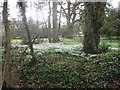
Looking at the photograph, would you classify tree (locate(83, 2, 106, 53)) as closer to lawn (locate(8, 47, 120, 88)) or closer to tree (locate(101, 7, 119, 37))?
tree (locate(101, 7, 119, 37))

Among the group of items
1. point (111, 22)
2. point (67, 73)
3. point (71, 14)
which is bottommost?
point (67, 73)

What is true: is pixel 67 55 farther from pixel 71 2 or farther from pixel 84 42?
pixel 71 2

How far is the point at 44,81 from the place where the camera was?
261cm

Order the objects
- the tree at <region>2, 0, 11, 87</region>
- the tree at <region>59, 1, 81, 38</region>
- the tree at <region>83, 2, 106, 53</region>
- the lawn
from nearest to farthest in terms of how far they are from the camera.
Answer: the tree at <region>2, 0, 11, 87</region> → the lawn → the tree at <region>83, 2, 106, 53</region> → the tree at <region>59, 1, 81, 38</region>

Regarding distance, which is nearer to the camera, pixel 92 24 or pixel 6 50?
pixel 6 50

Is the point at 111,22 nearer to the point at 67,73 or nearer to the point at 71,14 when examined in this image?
the point at 71,14

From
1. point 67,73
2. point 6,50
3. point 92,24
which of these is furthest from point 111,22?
point 6,50

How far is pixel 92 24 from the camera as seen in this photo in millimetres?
4188

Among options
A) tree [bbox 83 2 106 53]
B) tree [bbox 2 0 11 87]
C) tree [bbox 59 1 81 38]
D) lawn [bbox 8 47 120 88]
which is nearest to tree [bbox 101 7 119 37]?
tree [bbox 83 2 106 53]

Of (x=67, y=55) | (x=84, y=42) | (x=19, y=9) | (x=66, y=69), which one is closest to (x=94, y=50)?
(x=84, y=42)

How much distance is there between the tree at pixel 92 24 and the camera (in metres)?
4.17

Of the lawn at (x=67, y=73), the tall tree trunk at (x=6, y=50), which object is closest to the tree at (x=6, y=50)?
the tall tree trunk at (x=6, y=50)

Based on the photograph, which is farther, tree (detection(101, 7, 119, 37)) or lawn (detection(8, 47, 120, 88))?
tree (detection(101, 7, 119, 37))

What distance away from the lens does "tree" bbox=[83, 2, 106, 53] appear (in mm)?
4168
